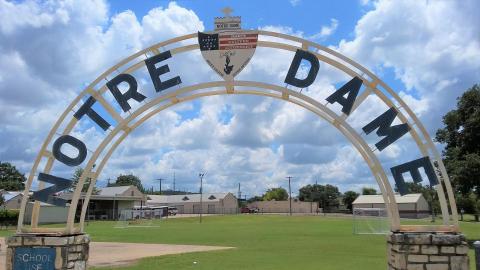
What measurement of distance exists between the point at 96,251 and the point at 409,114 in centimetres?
1612

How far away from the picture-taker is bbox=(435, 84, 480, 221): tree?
2361 centimetres

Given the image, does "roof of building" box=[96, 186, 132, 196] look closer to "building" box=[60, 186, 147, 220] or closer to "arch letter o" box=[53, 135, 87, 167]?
"building" box=[60, 186, 147, 220]

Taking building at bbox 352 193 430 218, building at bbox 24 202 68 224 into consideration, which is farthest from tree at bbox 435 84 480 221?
building at bbox 352 193 430 218

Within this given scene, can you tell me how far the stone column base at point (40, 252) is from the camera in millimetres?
9062

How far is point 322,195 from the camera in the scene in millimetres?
110250

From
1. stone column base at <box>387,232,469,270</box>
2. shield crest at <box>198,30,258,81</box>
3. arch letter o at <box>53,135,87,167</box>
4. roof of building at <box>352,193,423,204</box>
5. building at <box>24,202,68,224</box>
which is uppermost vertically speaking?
shield crest at <box>198,30,258,81</box>

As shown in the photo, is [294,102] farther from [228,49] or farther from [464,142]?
[464,142]

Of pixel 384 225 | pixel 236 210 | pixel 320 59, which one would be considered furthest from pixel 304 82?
pixel 236 210

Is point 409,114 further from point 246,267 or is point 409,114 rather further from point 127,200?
point 127,200

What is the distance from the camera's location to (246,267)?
1494cm

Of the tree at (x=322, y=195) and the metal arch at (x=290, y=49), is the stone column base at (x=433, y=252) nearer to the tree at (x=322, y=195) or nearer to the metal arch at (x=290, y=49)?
the metal arch at (x=290, y=49)

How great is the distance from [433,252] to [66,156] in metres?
6.69

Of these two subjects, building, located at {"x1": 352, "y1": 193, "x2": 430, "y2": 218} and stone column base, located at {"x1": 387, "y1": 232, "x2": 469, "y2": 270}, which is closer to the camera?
stone column base, located at {"x1": 387, "y1": 232, "x2": 469, "y2": 270}

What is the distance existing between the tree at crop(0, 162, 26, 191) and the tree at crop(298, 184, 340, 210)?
5906 cm
